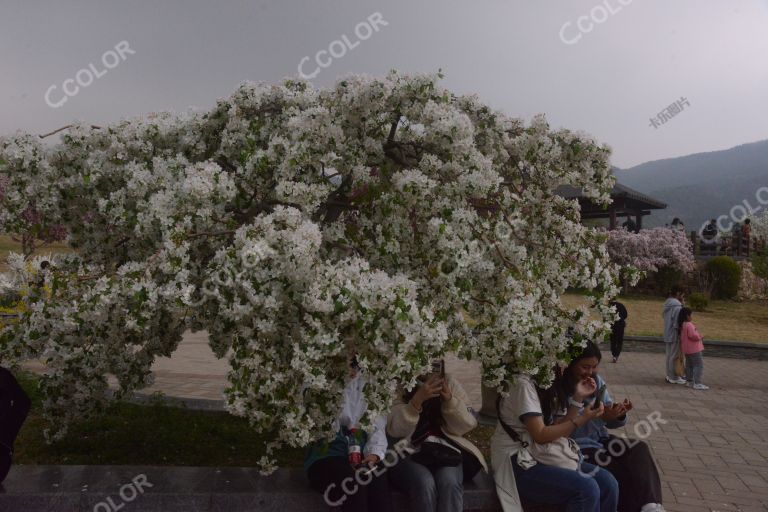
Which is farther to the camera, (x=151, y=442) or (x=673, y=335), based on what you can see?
(x=673, y=335)

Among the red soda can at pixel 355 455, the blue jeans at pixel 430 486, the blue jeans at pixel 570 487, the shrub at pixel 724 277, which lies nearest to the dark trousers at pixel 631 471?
the blue jeans at pixel 570 487

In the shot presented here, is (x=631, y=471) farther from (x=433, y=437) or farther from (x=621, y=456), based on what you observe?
(x=433, y=437)

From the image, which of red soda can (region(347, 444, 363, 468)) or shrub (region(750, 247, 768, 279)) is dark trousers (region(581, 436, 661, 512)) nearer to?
red soda can (region(347, 444, 363, 468))

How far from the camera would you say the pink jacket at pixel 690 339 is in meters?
11.3

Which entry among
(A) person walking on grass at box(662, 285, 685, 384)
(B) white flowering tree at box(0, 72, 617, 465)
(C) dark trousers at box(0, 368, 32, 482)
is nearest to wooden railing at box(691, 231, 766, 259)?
(A) person walking on grass at box(662, 285, 685, 384)

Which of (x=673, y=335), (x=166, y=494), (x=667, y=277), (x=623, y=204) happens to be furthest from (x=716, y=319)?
(x=166, y=494)

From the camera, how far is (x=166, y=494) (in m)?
4.39

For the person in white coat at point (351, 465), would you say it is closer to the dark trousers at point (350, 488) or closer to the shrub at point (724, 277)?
the dark trousers at point (350, 488)

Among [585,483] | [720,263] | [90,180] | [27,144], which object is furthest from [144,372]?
[720,263]

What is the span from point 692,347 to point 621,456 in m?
7.81

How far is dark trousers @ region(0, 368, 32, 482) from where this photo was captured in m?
4.37

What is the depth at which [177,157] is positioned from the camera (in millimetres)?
4961

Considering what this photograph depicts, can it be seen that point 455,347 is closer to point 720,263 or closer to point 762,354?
point 762,354

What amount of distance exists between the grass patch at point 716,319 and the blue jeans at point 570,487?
1408 cm
